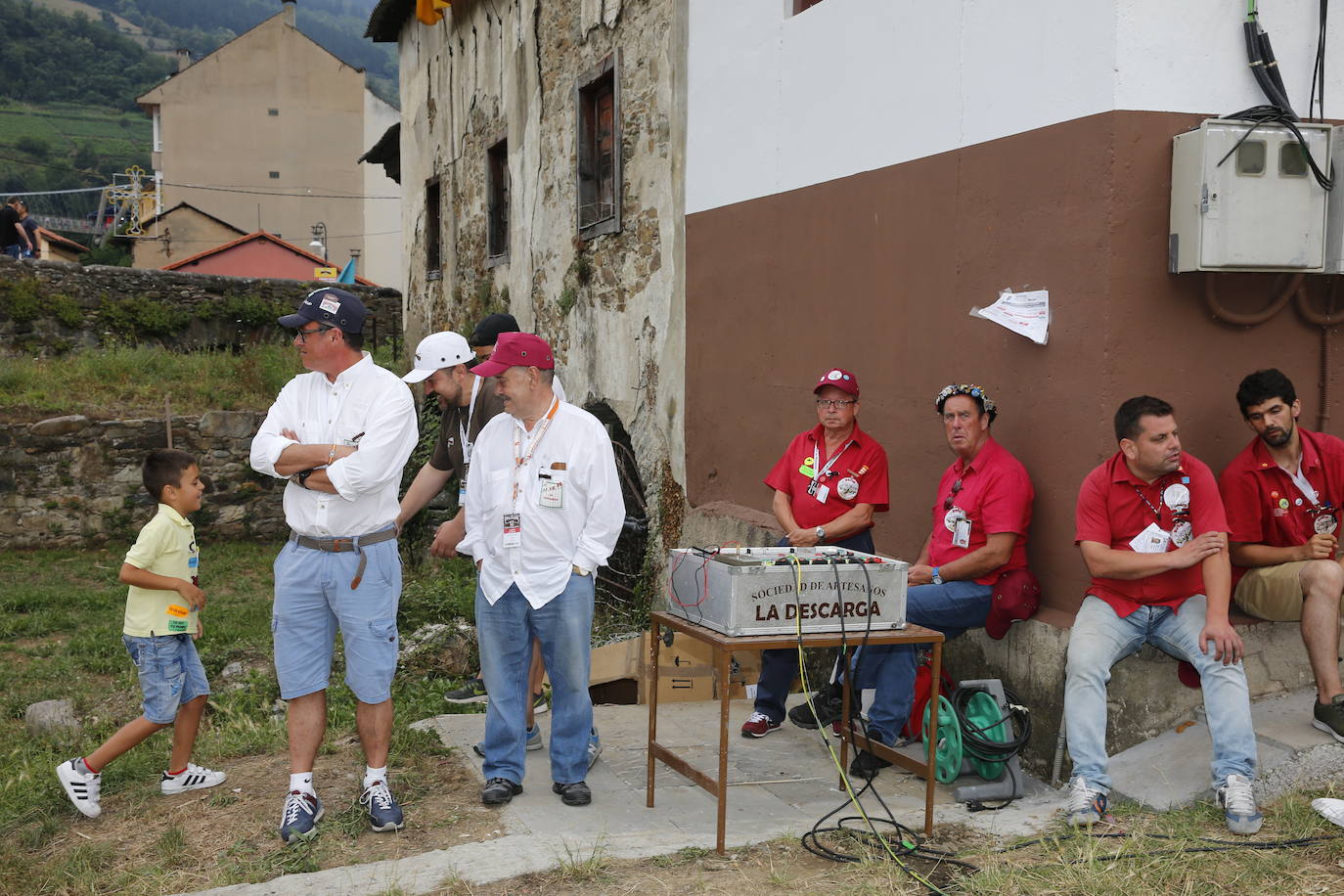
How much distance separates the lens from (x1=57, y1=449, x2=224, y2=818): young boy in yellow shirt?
487 centimetres

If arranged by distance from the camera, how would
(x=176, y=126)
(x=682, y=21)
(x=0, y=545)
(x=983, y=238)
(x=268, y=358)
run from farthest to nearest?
(x=176, y=126) → (x=268, y=358) → (x=0, y=545) → (x=682, y=21) → (x=983, y=238)

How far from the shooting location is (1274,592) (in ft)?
14.9

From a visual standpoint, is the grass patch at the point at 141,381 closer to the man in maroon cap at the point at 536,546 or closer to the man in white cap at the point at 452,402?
the man in white cap at the point at 452,402

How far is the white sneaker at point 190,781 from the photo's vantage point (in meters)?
4.97

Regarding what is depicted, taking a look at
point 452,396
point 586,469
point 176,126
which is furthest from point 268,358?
point 176,126

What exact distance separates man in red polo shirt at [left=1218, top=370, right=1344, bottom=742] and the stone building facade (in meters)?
4.40

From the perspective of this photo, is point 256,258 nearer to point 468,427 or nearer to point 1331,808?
point 468,427

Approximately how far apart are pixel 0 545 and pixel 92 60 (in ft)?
327

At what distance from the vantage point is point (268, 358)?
701 inches

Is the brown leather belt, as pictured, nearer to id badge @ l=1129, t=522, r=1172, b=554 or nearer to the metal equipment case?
the metal equipment case

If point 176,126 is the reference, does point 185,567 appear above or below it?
below

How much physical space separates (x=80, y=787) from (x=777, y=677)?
305 cm

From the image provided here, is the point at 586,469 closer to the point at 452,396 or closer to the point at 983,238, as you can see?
the point at 452,396

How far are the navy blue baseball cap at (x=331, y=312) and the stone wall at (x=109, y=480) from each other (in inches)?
391
